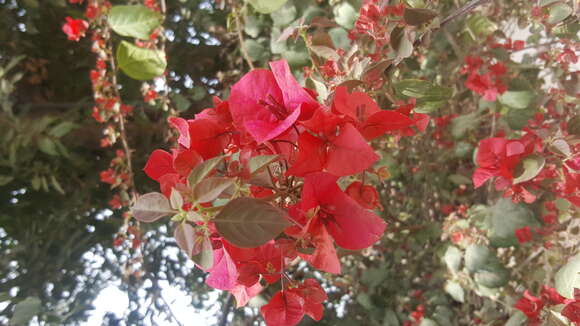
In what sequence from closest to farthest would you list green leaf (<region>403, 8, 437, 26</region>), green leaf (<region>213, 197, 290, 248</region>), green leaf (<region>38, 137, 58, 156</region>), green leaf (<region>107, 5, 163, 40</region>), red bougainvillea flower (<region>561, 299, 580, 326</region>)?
green leaf (<region>213, 197, 290, 248</region>)
green leaf (<region>403, 8, 437, 26</region>)
red bougainvillea flower (<region>561, 299, 580, 326</region>)
green leaf (<region>107, 5, 163, 40</region>)
green leaf (<region>38, 137, 58, 156</region>)

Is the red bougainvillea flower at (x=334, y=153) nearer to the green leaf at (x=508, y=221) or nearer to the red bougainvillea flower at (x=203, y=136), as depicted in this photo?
the red bougainvillea flower at (x=203, y=136)

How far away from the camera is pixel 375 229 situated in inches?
11.5

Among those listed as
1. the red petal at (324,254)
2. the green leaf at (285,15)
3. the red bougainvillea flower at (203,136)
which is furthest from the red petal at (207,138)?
the green leaf at (285,15)

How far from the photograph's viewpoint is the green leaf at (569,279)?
51 cm

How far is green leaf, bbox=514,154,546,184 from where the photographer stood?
480mm

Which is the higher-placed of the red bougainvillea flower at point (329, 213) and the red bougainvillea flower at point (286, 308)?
the red bougainvillea flower at point (329, 213)

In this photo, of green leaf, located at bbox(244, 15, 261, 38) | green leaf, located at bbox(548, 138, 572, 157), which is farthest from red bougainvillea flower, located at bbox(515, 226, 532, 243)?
green leaf, located at bbox(244, 15, 261, 38)

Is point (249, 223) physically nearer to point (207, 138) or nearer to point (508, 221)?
point (207, 138)

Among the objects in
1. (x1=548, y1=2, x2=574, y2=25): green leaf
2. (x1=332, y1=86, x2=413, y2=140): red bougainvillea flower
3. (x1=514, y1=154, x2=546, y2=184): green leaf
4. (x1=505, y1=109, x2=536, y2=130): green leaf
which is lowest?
(x1=505, y1=109, x2=536, y2=130): green leaf

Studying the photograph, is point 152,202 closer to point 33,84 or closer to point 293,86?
point 293,86

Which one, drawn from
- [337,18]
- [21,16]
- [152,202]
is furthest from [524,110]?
[21,16]

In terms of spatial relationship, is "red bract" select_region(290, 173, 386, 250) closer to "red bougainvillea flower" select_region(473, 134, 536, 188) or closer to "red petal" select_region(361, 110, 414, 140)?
"red petal" select_region(361, 110, 414, 140)

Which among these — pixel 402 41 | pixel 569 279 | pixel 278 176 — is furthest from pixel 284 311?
pixel 569 279

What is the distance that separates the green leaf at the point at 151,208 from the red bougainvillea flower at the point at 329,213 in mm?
79
